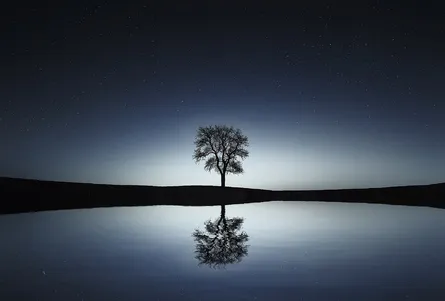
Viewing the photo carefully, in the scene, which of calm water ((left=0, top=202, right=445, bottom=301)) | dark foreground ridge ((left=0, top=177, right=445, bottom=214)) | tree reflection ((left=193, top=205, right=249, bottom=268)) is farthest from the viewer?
dark foreground ridge ((left=0, top=177, right=445, bottom=214))

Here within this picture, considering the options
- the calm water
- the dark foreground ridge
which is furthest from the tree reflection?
the dark foreground ridge

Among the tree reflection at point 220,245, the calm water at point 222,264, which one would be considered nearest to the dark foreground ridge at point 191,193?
the tree reflection at point 220,245

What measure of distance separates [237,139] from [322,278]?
55732 mm

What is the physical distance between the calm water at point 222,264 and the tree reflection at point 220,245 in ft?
0.10

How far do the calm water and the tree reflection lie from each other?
0.03m

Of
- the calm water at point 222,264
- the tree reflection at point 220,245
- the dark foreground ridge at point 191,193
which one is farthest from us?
the dark foreground ridge at point 191,193

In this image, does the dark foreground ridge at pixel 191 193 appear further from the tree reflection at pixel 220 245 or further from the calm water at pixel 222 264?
the calm water at pixel 222 264

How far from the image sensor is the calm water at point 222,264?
9.31 metres

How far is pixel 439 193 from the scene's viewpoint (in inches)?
2768

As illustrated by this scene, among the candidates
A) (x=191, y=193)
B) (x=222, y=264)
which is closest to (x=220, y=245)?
(x=222, y=264)

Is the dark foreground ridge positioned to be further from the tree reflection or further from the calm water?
the calm water

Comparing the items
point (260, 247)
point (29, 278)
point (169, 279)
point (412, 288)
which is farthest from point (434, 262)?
point (29, 278)

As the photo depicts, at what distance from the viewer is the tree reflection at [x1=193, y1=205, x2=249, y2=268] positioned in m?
13.2

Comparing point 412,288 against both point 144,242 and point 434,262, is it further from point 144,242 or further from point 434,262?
point 144,242
